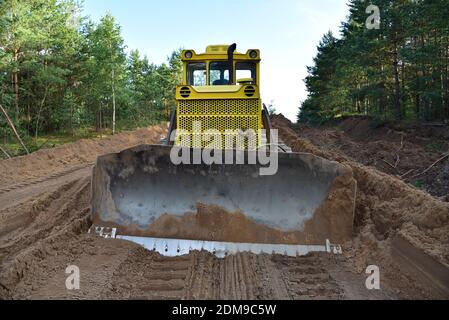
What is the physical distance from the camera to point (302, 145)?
44.7 feet

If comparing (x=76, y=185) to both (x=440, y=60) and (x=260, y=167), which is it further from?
(x=440, y=60)

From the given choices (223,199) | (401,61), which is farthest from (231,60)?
(401,61)

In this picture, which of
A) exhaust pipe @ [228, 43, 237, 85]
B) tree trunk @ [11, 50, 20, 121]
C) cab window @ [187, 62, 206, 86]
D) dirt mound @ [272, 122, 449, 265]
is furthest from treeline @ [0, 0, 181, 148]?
dirt mound @ [272, 122, 449, 265]

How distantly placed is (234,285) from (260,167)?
1609 millimetres

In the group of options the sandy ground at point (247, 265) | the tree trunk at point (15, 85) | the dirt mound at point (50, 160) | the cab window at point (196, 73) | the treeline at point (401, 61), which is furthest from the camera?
the tree trunk at point (15, 85)

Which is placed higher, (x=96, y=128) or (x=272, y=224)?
(x=96, y=128)

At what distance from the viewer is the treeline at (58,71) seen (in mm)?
18781

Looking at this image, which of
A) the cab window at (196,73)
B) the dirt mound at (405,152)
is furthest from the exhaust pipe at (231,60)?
the dirt mound at (405,152)

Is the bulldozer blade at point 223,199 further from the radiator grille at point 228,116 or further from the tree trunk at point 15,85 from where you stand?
the tree trunk at point 15,85

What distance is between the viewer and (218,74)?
7957mm

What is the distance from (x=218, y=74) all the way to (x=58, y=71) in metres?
17.6

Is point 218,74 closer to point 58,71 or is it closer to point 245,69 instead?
point 245,69

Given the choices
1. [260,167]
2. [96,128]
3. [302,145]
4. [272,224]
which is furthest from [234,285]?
[96,128]

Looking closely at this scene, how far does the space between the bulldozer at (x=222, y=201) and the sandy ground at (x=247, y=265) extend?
0.71 ft
